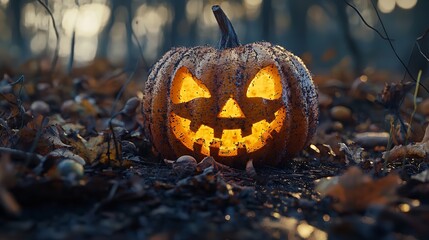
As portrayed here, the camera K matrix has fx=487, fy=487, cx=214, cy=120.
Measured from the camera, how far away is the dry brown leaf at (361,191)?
1.94 metres

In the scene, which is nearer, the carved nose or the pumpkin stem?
the carved nose

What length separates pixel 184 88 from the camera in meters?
3.37

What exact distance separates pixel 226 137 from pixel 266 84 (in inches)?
17.9

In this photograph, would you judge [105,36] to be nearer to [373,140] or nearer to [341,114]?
[341,114]

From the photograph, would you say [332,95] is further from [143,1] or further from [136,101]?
[143,1]

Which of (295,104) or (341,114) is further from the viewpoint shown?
(341,114)

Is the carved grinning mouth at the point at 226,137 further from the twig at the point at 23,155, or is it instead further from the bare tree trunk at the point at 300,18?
the bare tree trunk at the point at 300,18

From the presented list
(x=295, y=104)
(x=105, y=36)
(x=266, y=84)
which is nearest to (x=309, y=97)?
(x=295, y=104)

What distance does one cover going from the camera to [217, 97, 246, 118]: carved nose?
10.5ft

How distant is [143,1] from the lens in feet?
96.2

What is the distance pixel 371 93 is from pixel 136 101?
3658 millimetres

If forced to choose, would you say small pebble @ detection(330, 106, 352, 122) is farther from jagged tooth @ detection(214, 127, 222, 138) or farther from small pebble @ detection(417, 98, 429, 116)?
jagged tooth @ detection(214, 127, 222, 138)

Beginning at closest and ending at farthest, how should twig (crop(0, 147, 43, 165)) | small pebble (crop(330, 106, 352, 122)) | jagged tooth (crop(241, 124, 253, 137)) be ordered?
1. twig (crop(0, 147, 43, 165))
2. jagged tooth (crop(241, 124, 253, 137))
3. small pebble (crop(330, 106, 352, 122))

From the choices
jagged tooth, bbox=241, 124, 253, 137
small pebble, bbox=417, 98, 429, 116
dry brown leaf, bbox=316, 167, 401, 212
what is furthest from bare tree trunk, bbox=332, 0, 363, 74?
dry brown leaf, bbox=316, 167, 401, 212
